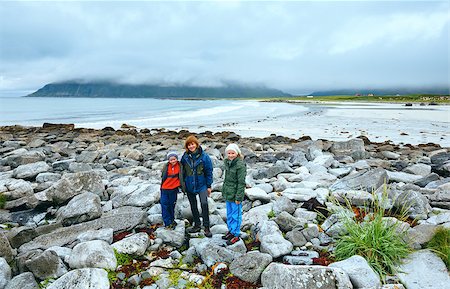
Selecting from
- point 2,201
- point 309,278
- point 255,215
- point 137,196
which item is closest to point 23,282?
point 137,196

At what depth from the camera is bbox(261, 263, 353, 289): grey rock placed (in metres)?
4.81

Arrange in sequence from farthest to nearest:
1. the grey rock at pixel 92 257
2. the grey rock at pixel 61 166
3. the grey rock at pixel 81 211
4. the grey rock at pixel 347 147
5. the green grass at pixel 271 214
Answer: the grey rock at pixel 347 147
the grey rock at pixel 61 166
the grey rock at pixel 81 211
the green grass at pixel 271 214
the grey rock at pixel 92 257

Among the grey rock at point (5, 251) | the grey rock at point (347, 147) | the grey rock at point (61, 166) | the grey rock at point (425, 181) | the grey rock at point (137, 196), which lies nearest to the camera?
the grey rock at point (5, 251)

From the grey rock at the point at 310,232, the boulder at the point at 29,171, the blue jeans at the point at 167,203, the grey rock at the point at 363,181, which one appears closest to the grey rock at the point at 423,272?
the grey rock at the point at 310,232

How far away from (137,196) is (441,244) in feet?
22.1

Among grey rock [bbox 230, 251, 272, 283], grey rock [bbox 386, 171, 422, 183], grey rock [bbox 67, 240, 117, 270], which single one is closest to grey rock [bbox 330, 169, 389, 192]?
grey rock [bbox 386, 171, 422, 183]

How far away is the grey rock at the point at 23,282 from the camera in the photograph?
17.1 feet

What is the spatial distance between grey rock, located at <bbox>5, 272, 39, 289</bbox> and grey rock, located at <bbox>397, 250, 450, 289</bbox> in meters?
5.76

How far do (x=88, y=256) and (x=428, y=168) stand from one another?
11.4 meters

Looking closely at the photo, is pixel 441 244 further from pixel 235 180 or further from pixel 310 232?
pixel 235 180

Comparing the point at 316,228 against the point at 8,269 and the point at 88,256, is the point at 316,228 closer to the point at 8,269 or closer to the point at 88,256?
the point at 88,256

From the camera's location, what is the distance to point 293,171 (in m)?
11.7

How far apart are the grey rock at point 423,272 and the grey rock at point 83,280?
4632 millimetres

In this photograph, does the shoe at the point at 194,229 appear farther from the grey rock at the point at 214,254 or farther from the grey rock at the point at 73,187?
the grey rock at the point at 73,187
